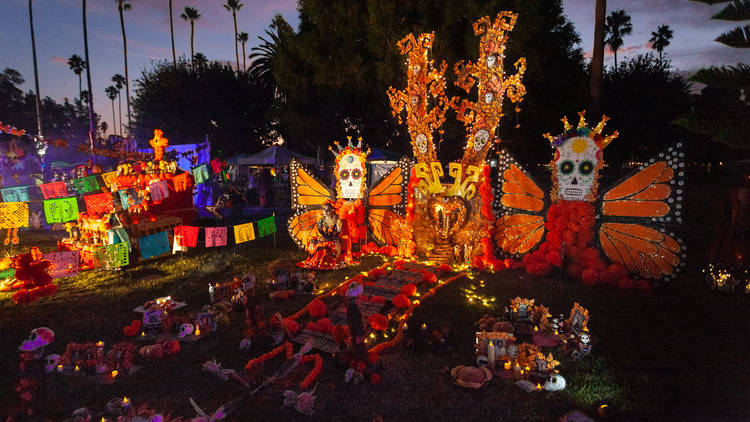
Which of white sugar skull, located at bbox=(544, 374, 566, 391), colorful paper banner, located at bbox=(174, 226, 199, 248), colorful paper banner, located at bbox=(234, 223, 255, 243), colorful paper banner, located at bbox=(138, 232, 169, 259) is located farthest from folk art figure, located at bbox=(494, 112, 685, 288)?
colorful paper banner, located at bbox=(138, 232, 169, 259)

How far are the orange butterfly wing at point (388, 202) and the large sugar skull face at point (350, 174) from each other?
22.0 inches

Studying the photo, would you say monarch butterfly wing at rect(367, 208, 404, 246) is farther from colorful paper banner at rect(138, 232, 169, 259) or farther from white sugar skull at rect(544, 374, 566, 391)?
white sugar skull at rect(544, 374, 566, 391)

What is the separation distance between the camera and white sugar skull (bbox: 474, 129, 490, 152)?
11.1 m

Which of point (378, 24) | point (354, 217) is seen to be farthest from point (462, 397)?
point (378, 24)

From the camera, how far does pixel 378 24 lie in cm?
1820

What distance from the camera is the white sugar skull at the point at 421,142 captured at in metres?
11.7

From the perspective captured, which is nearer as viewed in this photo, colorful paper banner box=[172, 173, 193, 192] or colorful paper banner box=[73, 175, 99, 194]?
colorful paper banner box=[73, 175, 99, 194]

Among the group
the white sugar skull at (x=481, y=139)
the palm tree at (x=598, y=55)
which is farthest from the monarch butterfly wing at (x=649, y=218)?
the palm tree at (x=598, y=55)

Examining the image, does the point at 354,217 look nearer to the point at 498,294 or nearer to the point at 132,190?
the point at 498,294

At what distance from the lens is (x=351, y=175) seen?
39.0 ft

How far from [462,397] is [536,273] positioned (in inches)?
228

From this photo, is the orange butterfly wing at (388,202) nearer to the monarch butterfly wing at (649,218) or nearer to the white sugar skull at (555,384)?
the monarch butterfly wing at (649,218)

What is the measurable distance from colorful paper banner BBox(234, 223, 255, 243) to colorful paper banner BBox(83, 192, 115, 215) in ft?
12.8

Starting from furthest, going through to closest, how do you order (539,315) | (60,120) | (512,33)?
1. (60,120)
2. (512,33)
3. (539,315)
